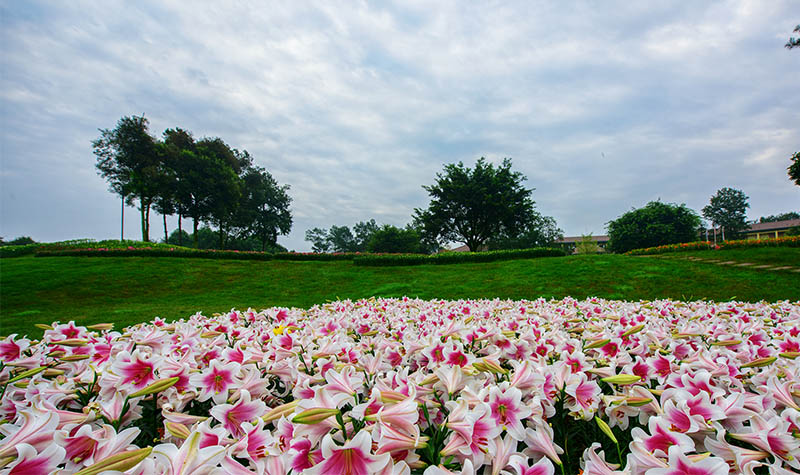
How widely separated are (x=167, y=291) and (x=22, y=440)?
13.1 metres

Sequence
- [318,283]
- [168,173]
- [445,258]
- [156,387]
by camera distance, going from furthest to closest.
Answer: [168,173] → [445,258] → [318,283] → [156,387]

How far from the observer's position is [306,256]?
2034 centimetres

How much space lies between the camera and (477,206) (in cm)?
3091

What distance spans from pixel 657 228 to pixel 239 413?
39.5 meters

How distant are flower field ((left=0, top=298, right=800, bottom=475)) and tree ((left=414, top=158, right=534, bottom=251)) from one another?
96.9ft

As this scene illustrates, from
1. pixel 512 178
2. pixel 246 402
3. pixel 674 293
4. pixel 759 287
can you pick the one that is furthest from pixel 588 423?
pixel 512 178

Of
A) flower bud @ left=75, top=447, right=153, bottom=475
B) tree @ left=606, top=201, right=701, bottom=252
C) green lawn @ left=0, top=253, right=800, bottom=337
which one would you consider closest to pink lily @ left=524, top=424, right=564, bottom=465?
flower bud @ left=75, top=447, right=153, bottom=475

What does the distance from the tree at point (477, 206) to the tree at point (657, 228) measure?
10860mm

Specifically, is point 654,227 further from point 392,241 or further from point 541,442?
point 541,442

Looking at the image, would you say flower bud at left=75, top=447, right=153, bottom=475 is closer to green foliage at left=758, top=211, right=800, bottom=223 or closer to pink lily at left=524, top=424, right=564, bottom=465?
pink lily at left=524, top=424, right=564, bottom=465

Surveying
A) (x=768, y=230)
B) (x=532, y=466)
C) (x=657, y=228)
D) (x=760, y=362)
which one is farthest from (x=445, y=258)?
(x=768, y=230)

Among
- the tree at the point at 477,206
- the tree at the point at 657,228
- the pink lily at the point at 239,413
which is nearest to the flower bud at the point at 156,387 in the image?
the pink lily at the point at 239,413

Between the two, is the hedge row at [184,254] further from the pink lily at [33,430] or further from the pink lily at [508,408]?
the pink lily at [508,408]

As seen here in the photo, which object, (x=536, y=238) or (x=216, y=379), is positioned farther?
(x=536, y=238)
